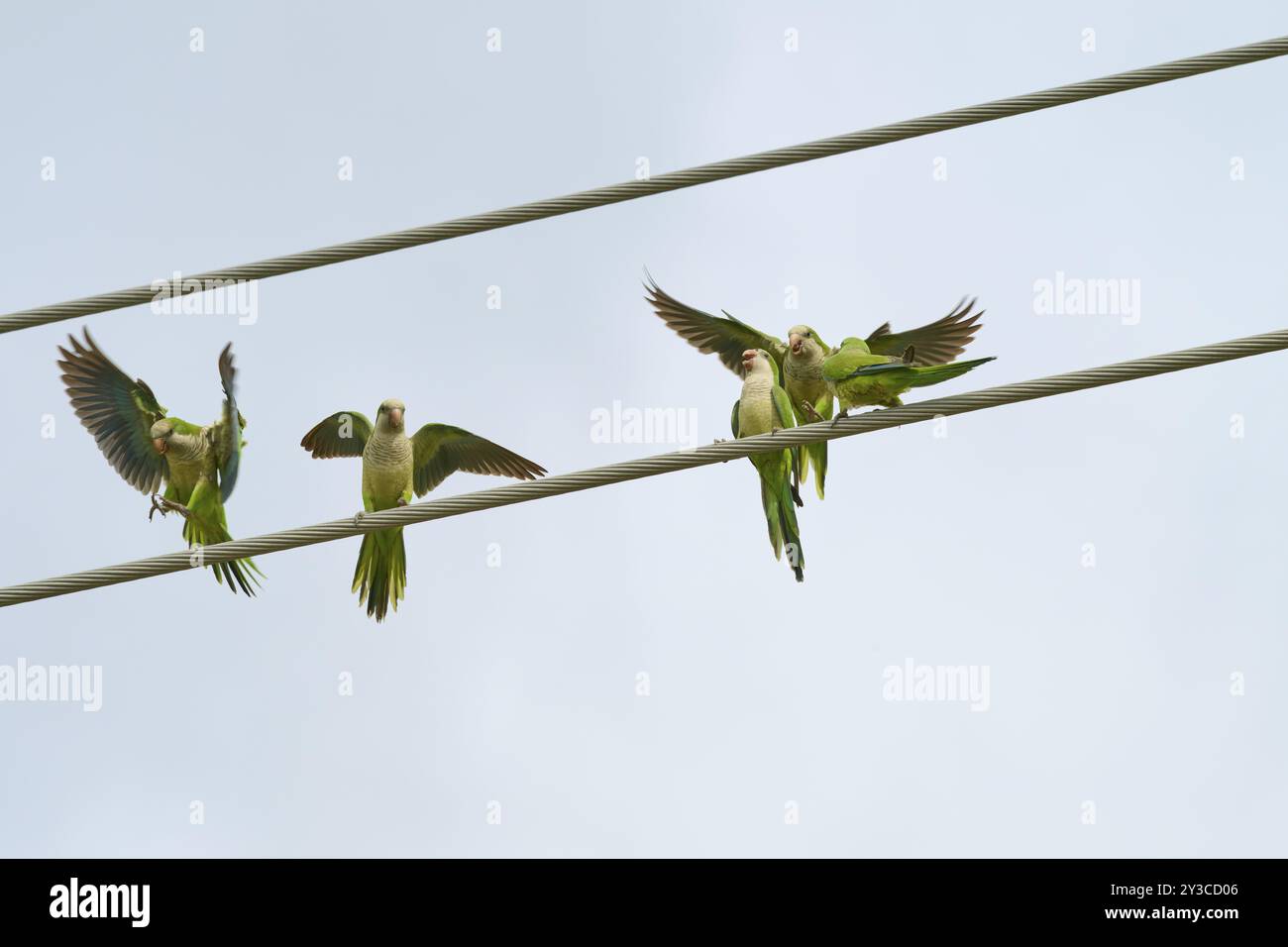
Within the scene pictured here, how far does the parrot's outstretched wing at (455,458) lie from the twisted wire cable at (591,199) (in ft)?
8.32

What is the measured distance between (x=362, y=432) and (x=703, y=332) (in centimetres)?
222

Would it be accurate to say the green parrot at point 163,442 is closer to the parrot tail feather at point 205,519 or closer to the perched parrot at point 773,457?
the parrot tail feather at point 205,519

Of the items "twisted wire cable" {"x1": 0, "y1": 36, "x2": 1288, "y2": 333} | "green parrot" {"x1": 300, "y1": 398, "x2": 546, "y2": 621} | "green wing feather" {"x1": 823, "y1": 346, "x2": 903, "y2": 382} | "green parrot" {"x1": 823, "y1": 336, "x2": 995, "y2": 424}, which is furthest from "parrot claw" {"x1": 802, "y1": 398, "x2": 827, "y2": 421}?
"twisted wire cable" {"x1": 0, "y1": 36, "x2": 1288, "y2": 333}

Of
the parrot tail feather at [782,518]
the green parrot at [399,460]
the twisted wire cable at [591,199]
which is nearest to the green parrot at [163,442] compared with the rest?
the green parrot at [399,460]

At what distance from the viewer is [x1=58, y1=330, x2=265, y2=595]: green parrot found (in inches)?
344

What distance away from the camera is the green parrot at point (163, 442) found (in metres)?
8.75

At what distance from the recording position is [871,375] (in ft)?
24.6

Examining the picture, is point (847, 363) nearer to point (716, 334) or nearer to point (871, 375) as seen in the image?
point (871, 375)

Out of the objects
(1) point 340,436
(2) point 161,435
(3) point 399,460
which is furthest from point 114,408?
(3) point 399,460

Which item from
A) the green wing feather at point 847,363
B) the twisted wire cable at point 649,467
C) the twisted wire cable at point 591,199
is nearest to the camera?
the twisted wire cable at point 649,467

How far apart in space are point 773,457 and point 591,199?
2.66 meters

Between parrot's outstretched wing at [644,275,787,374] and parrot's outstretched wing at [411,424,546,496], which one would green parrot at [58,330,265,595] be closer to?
parrot's outstretched wing at [411,424,546,496]

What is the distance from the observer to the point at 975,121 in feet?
21.4

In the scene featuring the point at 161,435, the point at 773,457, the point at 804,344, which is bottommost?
the point at 773,457
